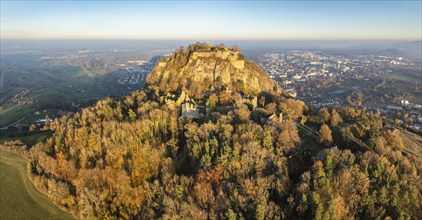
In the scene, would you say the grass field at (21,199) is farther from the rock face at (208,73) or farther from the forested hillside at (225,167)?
the rock face at (208,73)

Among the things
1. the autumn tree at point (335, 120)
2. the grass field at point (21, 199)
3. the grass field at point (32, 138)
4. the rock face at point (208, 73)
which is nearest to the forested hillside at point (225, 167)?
the autumn tree at point (335, 120)

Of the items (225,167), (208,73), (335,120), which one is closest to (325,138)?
(335,120)

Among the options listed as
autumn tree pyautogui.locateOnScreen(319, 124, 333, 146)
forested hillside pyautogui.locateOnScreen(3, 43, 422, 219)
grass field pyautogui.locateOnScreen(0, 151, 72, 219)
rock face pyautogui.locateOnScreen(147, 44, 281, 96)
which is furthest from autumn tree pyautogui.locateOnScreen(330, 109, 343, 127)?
grass field pyautogui.locateOnScreen(0, 151, 72, 219)

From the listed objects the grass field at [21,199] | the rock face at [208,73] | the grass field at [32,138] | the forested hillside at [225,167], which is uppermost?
the rock face at [208,73]

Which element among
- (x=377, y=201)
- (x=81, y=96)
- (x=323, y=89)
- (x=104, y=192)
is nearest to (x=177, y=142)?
(x=104, y=192)

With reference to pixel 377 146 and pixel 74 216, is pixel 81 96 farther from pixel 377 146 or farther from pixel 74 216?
pixel 377 146

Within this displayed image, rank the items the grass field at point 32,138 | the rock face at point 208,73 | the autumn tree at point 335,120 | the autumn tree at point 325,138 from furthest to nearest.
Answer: the rock face at point 208,73
the grass field at point 32,138
the autumn tree at point 335,120
the autumn tree at point 325,138

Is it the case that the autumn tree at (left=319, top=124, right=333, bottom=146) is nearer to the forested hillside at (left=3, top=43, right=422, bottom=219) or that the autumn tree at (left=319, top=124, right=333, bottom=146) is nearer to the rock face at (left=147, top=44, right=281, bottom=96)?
the forested hillside at (left=3, top=43, right=422, bottom=219)
